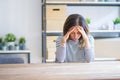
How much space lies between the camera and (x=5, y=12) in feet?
11.3

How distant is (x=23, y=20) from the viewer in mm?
3475

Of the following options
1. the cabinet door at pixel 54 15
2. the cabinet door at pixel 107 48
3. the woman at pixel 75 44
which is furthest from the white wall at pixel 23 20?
the woman at pixel 75 44

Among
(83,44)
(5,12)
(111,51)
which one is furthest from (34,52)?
(83,44)

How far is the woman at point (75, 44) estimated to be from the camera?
1.84 m

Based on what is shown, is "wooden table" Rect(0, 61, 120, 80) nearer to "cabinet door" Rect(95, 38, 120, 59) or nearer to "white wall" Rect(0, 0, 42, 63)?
"cabinet door" Rect(95, 38, 120, 59)

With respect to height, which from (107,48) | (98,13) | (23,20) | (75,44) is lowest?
(107,48)

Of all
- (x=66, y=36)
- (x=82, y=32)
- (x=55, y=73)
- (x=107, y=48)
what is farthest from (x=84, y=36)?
(x=107, y=48)

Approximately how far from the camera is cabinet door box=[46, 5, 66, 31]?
3.12 meters

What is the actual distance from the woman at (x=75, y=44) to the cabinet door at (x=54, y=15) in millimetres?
1202

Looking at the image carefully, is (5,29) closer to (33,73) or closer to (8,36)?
(8,36)

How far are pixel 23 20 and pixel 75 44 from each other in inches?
67.2

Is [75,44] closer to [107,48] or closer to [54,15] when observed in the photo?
[54,15]

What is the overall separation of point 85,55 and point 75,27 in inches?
9.2

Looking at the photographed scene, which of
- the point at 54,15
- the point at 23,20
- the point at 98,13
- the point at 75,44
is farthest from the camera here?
the point at 98,13
